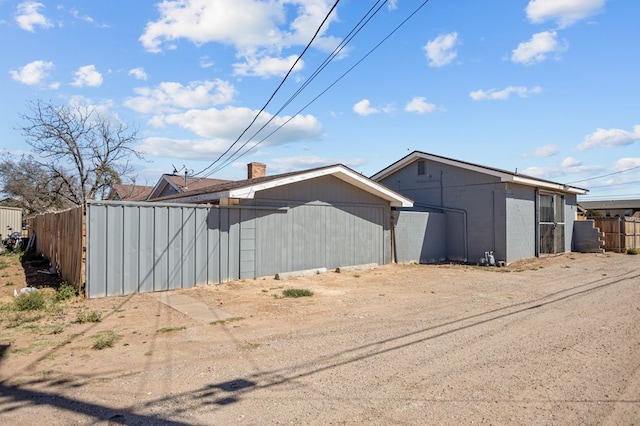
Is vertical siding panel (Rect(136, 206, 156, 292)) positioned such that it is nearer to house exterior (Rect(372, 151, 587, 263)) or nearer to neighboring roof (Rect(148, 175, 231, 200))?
house exterior (Rect(372, 151, 587, 263))

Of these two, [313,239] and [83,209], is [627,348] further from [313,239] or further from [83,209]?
[83,209]

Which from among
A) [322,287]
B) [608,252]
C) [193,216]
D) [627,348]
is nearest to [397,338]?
[627,348]

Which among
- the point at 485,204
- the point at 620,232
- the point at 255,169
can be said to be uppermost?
the point at 255,169

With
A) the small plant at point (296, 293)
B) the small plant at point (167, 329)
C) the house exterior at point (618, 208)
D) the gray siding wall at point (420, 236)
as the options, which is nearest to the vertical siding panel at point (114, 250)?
the small plant at point (167, 329)

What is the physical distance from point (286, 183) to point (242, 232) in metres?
1.85

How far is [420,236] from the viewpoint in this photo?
53.0 feet

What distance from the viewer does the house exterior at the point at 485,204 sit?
15.6 m

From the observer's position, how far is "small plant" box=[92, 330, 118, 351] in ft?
17.3

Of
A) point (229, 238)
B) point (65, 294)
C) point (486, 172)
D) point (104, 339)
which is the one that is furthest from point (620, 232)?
point (65, 294)

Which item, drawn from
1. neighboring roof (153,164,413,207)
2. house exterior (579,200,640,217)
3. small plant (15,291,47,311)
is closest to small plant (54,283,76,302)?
small plant (15,291,47,311)

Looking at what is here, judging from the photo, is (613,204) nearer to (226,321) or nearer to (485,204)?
(485,204)

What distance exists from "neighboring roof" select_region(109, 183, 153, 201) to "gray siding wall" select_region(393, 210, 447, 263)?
17.2 metres

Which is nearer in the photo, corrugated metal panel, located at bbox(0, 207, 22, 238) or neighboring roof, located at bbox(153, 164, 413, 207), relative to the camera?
neighboring roof, located at bbox(153, 164, 413, 207)

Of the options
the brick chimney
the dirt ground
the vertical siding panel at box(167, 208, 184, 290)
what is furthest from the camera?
the brick chimney
